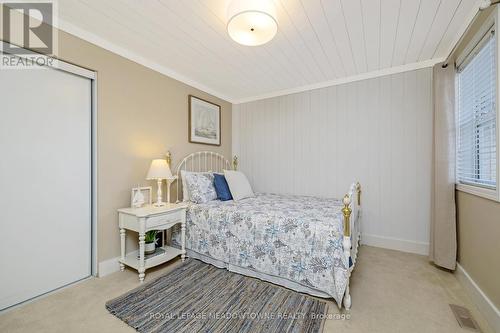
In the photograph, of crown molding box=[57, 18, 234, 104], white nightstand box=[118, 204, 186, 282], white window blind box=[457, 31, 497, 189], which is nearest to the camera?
white window blind box=[457, 31, 497, 189]

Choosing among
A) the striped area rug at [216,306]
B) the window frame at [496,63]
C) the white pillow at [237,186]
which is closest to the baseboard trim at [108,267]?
the striped area rug at [216,306]

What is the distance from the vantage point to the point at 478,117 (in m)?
1.92

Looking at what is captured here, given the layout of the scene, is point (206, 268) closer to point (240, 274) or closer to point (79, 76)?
point (240, 274)

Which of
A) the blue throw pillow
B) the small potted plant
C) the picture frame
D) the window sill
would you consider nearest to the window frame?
the window sill

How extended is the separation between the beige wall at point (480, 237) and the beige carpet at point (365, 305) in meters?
0.24

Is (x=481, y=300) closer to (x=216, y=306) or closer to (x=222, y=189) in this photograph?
(x=216, y=306)

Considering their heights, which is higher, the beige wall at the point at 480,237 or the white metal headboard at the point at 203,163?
the white metal headboard at the point at 203,163

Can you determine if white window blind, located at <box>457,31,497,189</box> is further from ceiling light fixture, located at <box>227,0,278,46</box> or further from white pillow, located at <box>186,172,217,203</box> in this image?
white pillow, located at <box>186,172,217,203</box>

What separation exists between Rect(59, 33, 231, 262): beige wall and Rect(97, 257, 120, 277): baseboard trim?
0.04 meters

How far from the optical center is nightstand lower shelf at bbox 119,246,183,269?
224 cm

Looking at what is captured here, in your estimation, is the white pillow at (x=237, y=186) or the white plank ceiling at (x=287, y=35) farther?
the white pillow at (x=237, y=186)

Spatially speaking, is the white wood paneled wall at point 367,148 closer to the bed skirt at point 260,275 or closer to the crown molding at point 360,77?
the crown molding at point 360,77

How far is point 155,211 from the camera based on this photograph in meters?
2.26

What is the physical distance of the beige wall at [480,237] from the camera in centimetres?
155
